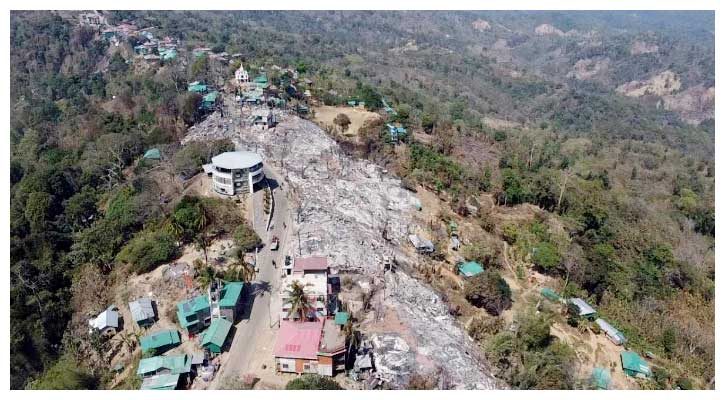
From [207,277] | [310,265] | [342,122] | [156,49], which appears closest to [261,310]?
[207,277]

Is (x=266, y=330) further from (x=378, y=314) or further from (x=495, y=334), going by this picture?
(x=495, y=334)

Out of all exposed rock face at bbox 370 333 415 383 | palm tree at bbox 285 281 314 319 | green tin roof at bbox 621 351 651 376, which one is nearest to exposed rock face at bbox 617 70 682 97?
green tin roof at bbox 621 351 651 376

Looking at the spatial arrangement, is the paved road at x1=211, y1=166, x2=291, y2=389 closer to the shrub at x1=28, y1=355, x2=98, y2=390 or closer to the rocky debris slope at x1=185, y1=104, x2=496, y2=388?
the rocky debris slope at x1=185, y1=104, x2=496, y2=388

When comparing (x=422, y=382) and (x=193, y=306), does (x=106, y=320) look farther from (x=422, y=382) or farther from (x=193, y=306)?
(x=422, y=382)

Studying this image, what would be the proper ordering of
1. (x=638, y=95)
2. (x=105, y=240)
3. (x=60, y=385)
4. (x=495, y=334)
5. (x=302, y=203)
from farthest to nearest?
(x=638, y=95) < (x=302, y=203) < (x=105, y=240) < (x=495, y=334) < (x=60, y=385)

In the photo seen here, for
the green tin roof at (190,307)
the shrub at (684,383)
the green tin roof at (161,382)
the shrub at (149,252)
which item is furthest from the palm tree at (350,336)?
the shrub at (684,383)

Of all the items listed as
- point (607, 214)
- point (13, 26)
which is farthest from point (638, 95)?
point (13, 26)
